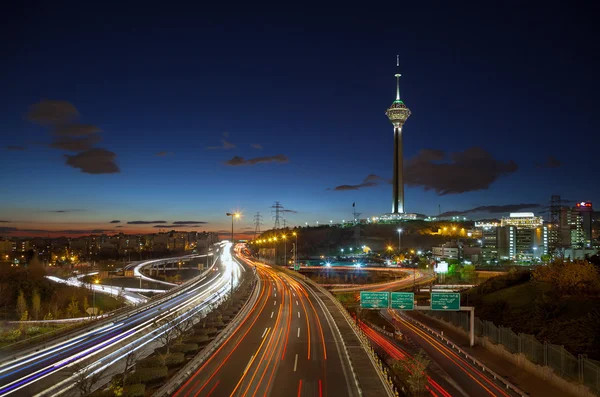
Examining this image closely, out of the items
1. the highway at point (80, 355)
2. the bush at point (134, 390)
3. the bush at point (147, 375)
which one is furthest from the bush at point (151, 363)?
the bush at point (134, 390)

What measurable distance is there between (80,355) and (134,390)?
9.64m

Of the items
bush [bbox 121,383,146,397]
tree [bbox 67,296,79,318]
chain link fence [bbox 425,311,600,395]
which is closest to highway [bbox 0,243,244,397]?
bush [bbox 121,383,146,397]

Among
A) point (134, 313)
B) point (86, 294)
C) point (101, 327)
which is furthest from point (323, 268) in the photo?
→ point (101, 327)

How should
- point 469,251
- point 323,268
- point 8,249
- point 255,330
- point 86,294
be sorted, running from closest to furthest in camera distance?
point 255,330 → point 86,294 → point 323,268 → point 469,251 → point 8,249

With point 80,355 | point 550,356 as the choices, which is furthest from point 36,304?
point 550,356

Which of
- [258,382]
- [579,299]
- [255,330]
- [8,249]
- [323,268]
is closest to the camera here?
[258,382]

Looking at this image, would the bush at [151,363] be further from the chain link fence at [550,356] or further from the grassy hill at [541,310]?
the grassy hill at [541,310]

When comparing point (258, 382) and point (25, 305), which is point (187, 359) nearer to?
point (258, 382)

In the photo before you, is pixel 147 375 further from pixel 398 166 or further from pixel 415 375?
pixel 398 166

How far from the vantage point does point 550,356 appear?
26.9 meters

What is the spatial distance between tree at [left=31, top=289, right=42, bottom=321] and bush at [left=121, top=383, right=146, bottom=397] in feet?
104

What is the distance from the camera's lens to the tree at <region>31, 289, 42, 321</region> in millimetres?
43812

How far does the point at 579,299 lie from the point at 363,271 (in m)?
58.6

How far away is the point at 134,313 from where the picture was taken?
4034cm
